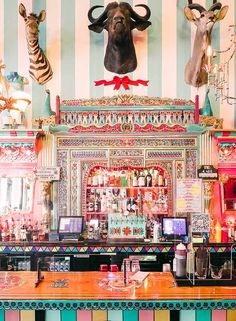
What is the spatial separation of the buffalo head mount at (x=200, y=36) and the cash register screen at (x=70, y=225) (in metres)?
3.00

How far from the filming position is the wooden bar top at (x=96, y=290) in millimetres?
3146

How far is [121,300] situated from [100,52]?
494cm

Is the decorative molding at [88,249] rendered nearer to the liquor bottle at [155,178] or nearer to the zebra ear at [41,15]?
the liquor bottle at [155,178]

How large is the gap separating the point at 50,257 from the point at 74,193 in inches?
43.2

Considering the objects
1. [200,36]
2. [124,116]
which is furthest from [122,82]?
[200,36]

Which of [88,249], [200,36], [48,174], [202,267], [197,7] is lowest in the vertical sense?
[88,249]

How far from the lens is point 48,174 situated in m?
6.40

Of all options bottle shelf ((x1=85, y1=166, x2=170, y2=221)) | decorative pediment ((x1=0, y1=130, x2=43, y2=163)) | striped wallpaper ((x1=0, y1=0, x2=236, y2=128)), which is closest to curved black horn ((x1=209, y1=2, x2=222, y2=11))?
striped wallpaper ((x1=0, y1=0, x2=236, y2=128))

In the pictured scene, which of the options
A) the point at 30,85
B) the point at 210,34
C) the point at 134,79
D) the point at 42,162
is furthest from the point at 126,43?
the point at 42,162

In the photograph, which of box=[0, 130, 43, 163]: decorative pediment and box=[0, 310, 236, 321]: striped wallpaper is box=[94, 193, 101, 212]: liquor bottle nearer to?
box=[0, 130, 43, 163]: decorative pediment

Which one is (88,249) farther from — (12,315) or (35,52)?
(35,52)

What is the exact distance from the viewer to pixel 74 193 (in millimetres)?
6516

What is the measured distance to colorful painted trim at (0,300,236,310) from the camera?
10.2 feet

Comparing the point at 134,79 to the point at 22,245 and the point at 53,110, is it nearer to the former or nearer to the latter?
the point at 53,110
